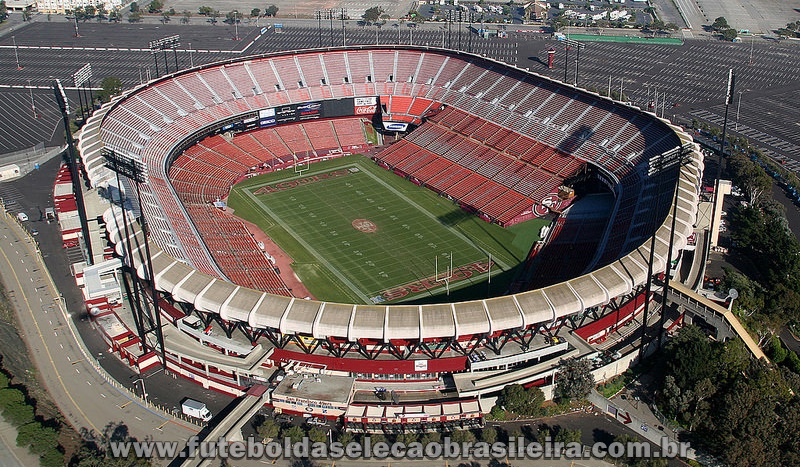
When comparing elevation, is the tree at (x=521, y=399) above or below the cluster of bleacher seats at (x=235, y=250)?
below

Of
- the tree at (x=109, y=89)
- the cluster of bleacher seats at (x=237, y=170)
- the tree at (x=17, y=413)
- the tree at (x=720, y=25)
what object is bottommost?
the tree at (x=17, y=413)

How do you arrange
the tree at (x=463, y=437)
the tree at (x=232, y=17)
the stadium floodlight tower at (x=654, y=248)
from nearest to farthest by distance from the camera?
the tree at (x=463, y=437) < the stadium floodlight tower at (x=654, y=248) < the tree at (x=232, y=17)

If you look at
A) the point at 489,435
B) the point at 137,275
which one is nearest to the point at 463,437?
the point at 489,435

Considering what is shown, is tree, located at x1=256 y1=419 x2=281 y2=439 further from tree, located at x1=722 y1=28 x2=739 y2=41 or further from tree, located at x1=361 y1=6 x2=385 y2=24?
tree, located at x1=722 y1=28 x2=739 y2=41

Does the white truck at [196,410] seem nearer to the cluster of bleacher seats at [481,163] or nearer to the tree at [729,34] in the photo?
the cluster of bleacher seats at [481,163]

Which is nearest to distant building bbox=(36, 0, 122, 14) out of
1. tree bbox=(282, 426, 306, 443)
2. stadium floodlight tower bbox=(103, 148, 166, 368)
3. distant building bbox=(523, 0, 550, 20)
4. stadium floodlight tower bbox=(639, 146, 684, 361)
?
distant building bbox=(523, 0, 550, 20)

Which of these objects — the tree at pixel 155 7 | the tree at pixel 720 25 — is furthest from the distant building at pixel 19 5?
the tree at pixel 720 25

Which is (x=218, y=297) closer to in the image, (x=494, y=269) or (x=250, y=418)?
(x=250, y=418)
